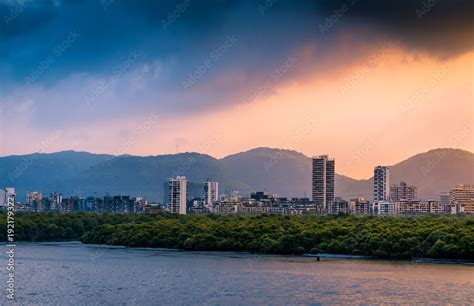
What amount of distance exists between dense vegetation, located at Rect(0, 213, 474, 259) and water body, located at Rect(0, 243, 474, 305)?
3128 mm

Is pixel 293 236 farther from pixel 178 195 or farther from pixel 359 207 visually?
pixel 359 207

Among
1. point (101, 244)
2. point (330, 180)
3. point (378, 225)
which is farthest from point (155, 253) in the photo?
point (330, 180)

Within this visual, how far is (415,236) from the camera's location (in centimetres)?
5897

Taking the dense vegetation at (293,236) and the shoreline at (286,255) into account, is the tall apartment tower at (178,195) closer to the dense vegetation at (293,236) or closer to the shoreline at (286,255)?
the dense vegetation at (293,236)

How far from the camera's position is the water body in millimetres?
36438

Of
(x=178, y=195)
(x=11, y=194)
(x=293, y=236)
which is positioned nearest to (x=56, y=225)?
(x=293, y=236)

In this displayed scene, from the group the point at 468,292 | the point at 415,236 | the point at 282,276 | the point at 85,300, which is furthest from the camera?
the point at 415,236

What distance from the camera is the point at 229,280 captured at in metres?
43.4

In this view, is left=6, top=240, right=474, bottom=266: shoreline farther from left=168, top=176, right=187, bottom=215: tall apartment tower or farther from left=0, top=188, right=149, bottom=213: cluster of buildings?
left=0, top=188, right=149, bottom=213: cluster of buildings

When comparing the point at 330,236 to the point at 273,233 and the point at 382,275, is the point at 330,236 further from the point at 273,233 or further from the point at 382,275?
the point at 382,275

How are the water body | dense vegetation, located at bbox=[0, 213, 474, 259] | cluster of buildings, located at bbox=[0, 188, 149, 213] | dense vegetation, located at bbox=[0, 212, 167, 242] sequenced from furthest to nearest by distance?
cluster of buildings, located at bbox=[0, 188, 149, 213], dense vegetation, located at bbox=[0, 212, 167, 242], dense vegetation, located at bbox=[0, 213, 474, 259], the water body

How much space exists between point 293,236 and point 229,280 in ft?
69.7

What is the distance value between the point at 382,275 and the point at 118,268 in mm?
15870

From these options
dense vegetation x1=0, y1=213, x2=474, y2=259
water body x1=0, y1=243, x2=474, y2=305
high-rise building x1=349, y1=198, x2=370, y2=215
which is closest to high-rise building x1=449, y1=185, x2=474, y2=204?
high-rise building x1=349, y1=198, x2=370, y2=215
